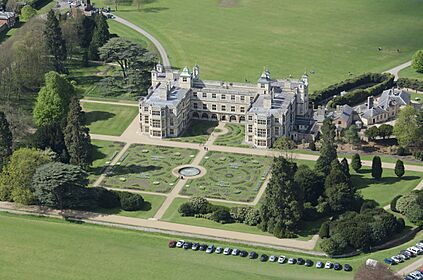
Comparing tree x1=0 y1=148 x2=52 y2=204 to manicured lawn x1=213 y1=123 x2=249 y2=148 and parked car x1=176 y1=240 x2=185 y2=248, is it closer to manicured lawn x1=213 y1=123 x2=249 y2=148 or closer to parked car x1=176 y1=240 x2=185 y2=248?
parked car x1=176 y1=240 x2=185 y2=248

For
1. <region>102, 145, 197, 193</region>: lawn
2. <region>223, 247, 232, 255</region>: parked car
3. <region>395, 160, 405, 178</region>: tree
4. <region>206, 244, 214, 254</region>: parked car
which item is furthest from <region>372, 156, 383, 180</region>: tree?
<region>206, 244, 214, 254</region>: parked car

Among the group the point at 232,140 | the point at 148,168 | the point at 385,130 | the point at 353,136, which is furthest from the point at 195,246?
the point at 385,130

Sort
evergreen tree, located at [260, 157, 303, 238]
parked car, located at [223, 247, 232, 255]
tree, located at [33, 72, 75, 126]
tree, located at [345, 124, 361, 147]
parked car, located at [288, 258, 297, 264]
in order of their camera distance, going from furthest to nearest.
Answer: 1. tree, located at [33, 72, 75, 126]
2. tree, located at [345, 124, 361, 147]
3. evergreen tree, located at [260, 157, 303, 238]
4. parked car, located at [223, 247, 232, 255]
5. parked car, located at [288, 258, 297, 264]

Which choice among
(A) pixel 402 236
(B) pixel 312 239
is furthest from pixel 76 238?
(A) pixel 402 236

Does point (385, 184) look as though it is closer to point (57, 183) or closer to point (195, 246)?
point (195, 246)

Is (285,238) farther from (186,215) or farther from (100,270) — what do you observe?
(100,270)

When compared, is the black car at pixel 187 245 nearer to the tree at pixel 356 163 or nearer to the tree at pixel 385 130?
the tree at pixel 356 163
